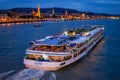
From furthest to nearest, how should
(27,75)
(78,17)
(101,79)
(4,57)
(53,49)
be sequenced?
(78,17) → (4,57) → (53,49) → (101,79) → (27,75)

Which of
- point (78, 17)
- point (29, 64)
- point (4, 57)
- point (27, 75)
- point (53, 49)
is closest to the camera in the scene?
point (27, 75)

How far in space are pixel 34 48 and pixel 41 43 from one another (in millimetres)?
721

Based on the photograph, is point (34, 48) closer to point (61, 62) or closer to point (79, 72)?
point (61, 62)

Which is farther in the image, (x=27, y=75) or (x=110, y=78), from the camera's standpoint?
(x=110, y=78)

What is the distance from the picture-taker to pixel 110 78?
17344mm

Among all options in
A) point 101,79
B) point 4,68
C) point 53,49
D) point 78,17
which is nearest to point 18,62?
point 4,68

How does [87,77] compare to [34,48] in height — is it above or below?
below

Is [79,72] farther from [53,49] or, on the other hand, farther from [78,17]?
[78,17]

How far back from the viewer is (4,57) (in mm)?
25172

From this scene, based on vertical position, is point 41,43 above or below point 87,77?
above

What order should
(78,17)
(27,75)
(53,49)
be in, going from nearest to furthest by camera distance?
(27,75) < (53,49) < (78,17)

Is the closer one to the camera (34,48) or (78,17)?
(34,48)

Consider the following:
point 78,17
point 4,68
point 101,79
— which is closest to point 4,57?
point 4,68

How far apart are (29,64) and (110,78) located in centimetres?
566
